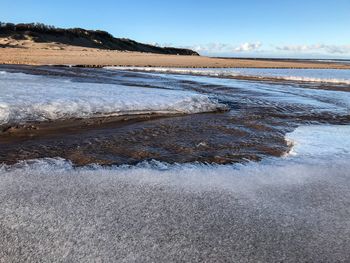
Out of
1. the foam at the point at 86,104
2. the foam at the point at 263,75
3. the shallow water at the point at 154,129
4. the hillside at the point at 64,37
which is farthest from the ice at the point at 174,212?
the hillside at the point at 64,37

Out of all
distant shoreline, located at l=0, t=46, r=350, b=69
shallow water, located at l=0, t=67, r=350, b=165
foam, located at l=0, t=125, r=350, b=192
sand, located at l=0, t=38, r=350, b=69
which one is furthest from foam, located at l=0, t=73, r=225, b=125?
sand, located at l=0, t=38, r=350, b=69

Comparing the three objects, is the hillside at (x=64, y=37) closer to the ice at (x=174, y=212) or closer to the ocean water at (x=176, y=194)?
the ocean water at (x=176, y=194)

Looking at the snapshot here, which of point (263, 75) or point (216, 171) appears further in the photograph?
point (263, 75)

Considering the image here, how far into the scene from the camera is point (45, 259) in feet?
7.89

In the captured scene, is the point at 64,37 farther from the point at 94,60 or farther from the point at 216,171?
the point at 216,171

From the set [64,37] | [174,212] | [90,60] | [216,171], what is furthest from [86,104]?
[64,37]

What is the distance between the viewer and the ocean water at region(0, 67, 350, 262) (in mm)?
2619

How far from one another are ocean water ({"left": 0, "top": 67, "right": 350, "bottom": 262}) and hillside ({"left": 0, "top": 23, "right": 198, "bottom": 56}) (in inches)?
2120

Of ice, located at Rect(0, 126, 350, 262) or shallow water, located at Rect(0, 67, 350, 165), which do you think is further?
shallow water, located at Rect(0, 67, 350, 165)

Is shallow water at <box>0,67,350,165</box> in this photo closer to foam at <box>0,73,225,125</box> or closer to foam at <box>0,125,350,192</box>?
foam at <box>0,73,225,125</box>

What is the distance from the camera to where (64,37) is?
69562 mm

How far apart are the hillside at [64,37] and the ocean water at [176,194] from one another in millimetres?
53850

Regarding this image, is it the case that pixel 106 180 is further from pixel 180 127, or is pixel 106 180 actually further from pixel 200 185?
pixel 180 127

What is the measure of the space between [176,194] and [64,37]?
70.9m
